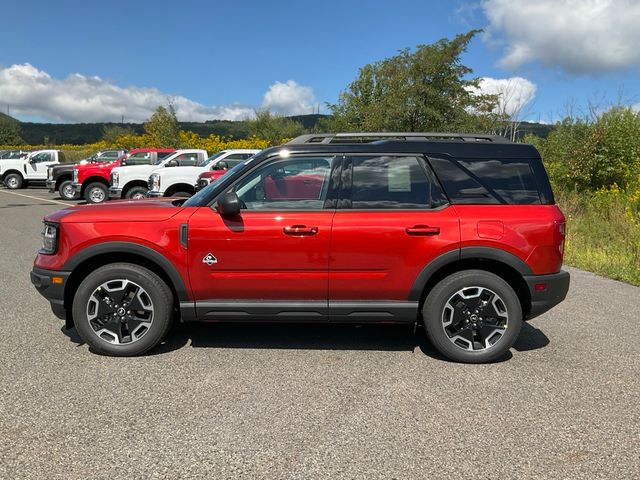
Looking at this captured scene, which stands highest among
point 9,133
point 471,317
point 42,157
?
point 9,133

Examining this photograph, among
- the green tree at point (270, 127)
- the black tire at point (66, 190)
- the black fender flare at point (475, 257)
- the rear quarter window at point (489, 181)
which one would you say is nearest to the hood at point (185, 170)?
the black tire at point (66, 190)

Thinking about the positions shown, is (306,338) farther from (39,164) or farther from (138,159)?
(39,164)

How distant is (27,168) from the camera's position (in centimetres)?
2505

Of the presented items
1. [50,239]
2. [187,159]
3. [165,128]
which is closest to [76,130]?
[165,128]

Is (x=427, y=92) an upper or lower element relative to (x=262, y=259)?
upper

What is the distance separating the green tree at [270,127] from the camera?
52156 millimetres

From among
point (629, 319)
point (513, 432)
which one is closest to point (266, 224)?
point (513, 432)

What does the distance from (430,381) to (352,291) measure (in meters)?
0.87

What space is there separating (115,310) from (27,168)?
25139 mm

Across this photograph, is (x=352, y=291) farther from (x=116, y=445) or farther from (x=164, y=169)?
(x=164, y=169)

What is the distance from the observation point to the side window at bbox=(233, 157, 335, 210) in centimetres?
396

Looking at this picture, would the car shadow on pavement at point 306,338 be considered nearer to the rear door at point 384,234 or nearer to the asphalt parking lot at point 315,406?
the asphalt parking lot at point 315,406

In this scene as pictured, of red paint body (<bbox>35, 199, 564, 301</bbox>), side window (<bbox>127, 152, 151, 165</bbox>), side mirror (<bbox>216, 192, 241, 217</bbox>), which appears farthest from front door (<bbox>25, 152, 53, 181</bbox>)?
side mirror (<bbox>216, 192, 241, 217</bbox>)

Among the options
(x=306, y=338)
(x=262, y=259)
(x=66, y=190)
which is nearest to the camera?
(x=262, y=259)
